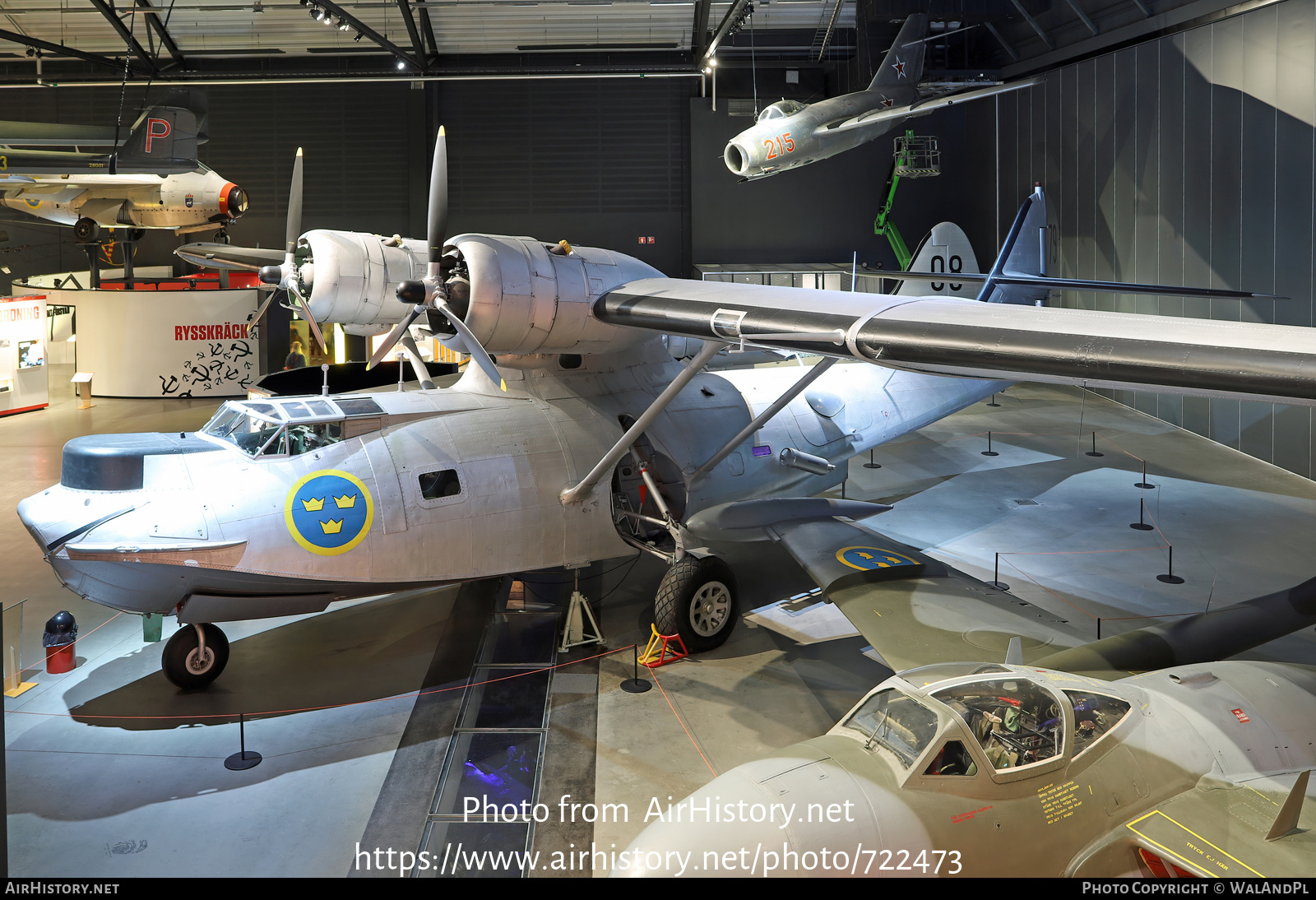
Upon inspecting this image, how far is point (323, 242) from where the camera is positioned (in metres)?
11.6

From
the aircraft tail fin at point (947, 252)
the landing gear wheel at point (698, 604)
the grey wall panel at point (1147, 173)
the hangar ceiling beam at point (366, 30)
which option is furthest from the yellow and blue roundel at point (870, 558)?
the hangar ceiling beam at point (366, 30)

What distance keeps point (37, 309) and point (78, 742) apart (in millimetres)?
20105

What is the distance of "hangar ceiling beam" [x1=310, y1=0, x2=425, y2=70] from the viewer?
2416cm

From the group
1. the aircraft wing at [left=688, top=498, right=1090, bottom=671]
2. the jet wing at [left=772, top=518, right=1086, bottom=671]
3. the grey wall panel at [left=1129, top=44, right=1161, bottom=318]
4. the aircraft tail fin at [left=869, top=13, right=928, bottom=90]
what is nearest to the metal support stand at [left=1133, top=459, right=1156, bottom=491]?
the grey wall panel at [left=1129, top=44, right=1161, bottom=318]

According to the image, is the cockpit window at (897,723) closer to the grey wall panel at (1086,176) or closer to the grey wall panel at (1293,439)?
the grey wall panel at (1293,439)

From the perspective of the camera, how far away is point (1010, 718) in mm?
6473

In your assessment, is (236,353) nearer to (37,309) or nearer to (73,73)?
(37,309)

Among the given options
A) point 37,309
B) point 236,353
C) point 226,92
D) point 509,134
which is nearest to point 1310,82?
point 509,134

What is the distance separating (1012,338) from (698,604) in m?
5.26

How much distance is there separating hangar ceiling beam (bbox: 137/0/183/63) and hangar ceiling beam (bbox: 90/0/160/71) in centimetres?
69

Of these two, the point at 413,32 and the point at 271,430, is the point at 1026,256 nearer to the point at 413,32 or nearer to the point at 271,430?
the point at 271,430

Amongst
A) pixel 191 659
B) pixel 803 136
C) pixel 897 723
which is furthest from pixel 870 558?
pixel 803 136

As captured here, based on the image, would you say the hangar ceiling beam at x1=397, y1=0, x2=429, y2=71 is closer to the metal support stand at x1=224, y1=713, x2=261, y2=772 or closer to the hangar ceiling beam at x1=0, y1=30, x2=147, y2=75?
the hangar ceiling beam at x1=0, y1=30, x2=147, y2=75

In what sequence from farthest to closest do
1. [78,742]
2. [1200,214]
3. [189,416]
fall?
1. [189,416]
2. [1200,214]
3. [78,742]
